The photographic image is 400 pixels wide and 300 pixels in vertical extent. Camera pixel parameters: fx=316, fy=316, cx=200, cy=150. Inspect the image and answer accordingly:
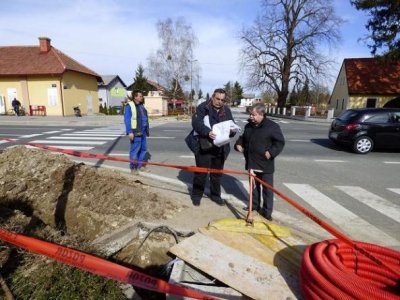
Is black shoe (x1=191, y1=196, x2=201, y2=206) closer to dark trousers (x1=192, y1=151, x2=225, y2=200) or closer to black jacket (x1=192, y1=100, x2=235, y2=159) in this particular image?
dark trousers (x1=192, y1=151, x2=225, y2=200)

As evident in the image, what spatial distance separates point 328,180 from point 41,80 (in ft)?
94.0

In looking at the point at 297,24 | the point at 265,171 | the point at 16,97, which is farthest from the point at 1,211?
the point at 297,24

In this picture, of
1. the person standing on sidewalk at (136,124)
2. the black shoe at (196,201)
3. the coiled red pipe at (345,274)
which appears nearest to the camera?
the coiled red pipe at (345,274)

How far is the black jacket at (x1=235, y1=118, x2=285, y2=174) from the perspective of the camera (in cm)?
436

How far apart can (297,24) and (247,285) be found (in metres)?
43.8

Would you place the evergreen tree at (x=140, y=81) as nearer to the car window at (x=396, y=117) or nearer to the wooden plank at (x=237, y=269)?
the car window at (x=396, y=117)

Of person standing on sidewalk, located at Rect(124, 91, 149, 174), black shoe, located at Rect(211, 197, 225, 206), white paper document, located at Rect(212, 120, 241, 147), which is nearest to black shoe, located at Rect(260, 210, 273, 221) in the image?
black shoe, located at Rect(211, 197, 225, 206)

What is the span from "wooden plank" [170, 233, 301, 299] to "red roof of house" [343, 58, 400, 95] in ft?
137

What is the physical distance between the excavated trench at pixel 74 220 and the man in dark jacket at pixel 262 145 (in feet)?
4.41

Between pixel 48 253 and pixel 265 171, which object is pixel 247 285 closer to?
pixel 48 253

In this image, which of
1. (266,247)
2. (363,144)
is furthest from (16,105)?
(266,247)

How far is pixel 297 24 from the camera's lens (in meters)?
41.1

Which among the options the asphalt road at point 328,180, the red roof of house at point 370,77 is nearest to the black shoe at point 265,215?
the asphalt road at point 328,180

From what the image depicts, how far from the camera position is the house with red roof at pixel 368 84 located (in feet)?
127
